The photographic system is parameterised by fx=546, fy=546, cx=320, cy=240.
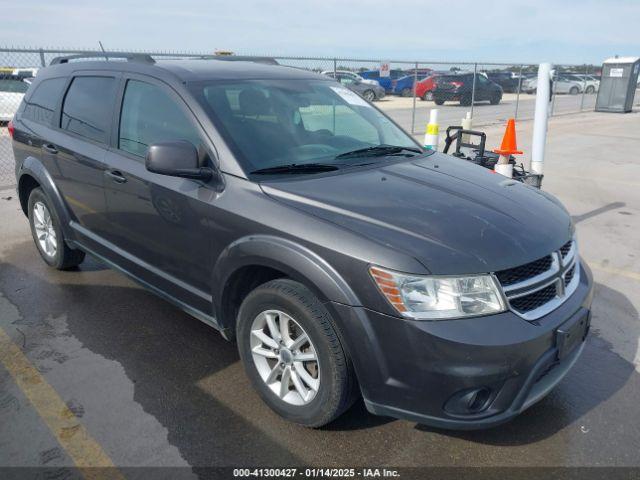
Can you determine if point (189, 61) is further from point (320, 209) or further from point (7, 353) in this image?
point (7, 353)

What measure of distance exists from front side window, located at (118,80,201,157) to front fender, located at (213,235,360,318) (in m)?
0.74

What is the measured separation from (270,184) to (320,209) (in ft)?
1.24

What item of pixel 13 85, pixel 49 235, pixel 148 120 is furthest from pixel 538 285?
pixel 13 85

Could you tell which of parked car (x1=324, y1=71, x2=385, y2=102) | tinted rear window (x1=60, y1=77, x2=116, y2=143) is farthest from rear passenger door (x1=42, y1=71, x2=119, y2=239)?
parked car (x1=324, y1=71, x2=385, y2=102)

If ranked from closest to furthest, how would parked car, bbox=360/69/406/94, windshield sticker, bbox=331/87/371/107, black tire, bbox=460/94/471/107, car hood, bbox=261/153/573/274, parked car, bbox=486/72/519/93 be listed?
car hood, bbox=261/153/573/274
windshield sticker, bbox=331/87/371/107
black tire, bbox=460/94/471/107
parked car, bbox=360/69/406/94
parked car, bbox=486/72/519/93

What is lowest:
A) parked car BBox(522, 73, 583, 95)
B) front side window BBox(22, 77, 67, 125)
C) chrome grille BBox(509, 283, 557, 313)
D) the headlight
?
parked car BBox(522, 73, 583, 95)

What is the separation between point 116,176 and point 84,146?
62 cm

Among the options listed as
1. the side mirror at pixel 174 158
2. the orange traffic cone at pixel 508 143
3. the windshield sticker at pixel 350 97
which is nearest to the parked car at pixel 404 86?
the orange traffic cone at pixel 508 143

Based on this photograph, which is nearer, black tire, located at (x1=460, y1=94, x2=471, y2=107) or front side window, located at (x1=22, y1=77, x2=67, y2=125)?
front side window, located at (x1=22, y1=77, x2=67, y2=125)

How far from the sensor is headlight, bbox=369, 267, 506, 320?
2.34 metres

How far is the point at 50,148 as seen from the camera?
14.6 ft

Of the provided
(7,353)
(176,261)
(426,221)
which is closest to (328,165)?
(426,221)

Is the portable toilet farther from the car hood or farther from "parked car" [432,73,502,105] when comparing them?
the car hood

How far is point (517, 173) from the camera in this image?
5.21 meters
